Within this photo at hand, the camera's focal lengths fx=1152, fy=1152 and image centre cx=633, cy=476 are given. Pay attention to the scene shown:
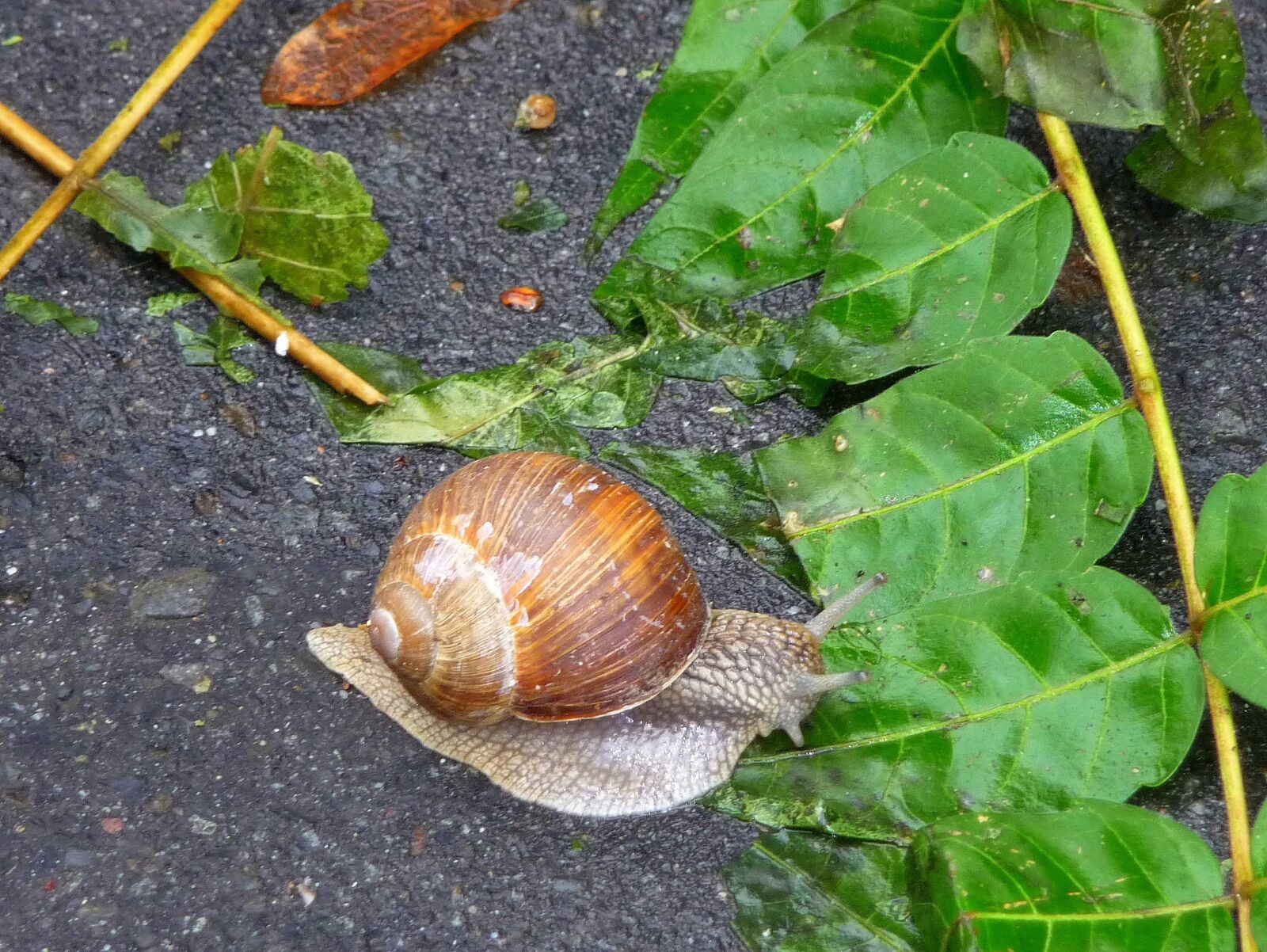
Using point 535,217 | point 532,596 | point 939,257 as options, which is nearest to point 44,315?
point 535,217

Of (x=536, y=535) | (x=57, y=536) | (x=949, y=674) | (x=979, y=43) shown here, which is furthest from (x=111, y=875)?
(x=979, y=43)

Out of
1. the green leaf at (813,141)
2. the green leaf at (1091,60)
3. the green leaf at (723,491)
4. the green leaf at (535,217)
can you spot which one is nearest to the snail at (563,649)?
the green leaf at (723,491)

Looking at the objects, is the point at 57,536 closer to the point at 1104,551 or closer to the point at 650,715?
the point at 650,715

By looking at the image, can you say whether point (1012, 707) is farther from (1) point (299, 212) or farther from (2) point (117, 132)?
(2) point (117, 132)

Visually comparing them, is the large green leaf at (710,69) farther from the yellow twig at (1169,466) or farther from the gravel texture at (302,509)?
the yellow twig at (1169,466)

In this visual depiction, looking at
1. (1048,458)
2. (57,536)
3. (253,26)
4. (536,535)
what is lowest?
(57,536)

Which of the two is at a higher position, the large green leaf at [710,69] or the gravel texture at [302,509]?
the large green leaf at [710,69]

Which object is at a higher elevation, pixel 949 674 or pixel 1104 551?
pixel 1104 551
